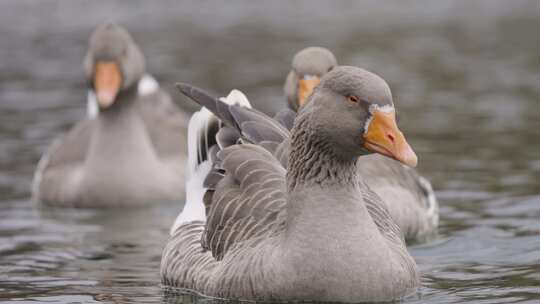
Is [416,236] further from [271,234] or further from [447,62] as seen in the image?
[447,62]

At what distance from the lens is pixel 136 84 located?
14.8 meters

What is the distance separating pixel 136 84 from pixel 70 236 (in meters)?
3.13

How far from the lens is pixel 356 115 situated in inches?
306

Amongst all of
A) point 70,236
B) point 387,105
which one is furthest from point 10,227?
point 387,105

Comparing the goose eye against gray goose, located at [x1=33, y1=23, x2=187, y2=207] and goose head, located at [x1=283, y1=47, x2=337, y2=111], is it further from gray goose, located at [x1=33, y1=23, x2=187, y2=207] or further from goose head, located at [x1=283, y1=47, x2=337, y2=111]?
gray goose, located at [x1=33, y1=23, x2=187, y2=207]

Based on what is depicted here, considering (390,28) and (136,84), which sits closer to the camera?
(136,84)

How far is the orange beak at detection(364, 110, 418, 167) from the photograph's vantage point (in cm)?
748

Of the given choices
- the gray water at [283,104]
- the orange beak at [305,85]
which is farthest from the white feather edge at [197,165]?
the orange beak at [305,85]

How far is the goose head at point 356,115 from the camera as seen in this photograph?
758 centimetres

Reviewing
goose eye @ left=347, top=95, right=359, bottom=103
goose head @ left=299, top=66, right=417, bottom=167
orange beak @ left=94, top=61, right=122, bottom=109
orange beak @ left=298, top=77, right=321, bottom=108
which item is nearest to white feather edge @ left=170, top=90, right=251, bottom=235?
goose head @ left=299, top=66, right=417, bottom=167

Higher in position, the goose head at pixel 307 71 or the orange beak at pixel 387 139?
the goose head at pixel 307 71

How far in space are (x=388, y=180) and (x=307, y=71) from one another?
4.08 feet

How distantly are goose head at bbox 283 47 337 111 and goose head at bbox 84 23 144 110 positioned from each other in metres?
2.58

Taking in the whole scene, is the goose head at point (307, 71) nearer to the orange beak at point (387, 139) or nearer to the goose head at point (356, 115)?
the goose head at point (356, 115)
